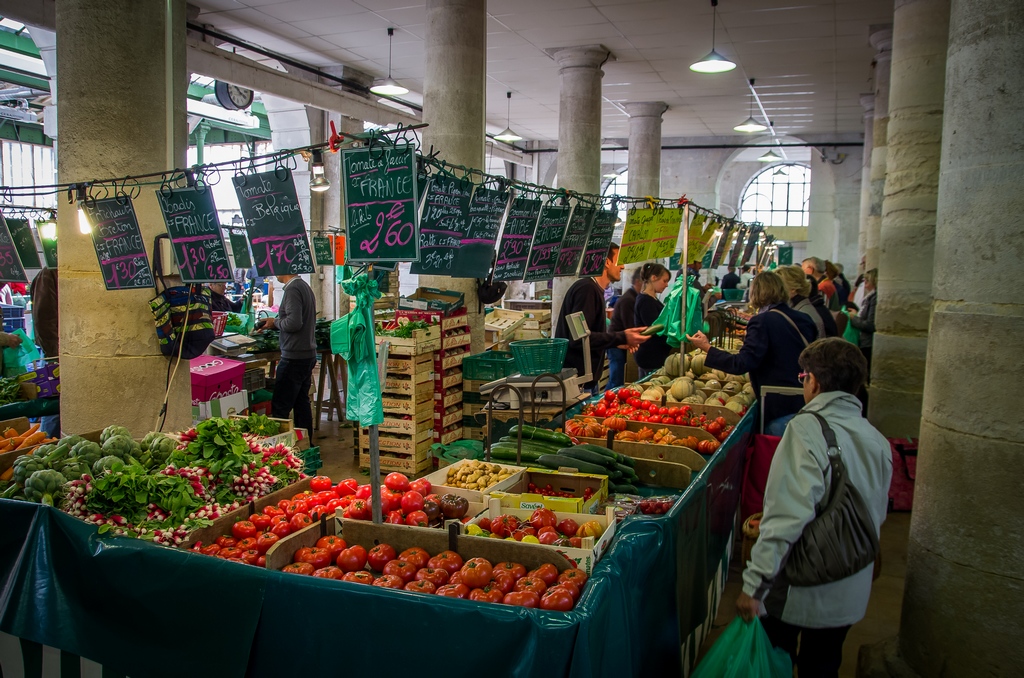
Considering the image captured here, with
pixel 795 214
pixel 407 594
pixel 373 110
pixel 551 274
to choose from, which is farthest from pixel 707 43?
pixel 795 214

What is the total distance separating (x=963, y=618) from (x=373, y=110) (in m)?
13.9

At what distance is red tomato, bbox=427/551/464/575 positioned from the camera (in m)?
2.95

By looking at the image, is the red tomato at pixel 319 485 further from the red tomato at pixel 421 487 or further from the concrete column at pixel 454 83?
the concrete column at pixel 454 83

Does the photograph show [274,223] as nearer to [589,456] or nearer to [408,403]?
[589,456]

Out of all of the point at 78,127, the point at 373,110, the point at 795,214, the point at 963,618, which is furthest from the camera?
the point at 795,214

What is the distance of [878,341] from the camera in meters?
6.61

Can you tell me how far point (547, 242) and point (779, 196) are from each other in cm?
2523

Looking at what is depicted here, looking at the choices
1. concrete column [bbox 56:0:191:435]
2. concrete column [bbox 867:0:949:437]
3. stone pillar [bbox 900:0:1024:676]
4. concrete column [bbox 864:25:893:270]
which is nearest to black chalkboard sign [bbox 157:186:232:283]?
concrete column [bbox 56:0:191:435]

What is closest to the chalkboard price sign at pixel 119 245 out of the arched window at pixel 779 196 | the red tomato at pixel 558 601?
the red tomato at pixel 558 601

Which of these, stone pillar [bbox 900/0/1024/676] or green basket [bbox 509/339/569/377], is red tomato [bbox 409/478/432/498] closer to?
green basket [bbox 509/339/569/377]

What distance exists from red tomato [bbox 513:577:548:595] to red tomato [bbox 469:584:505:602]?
71mm

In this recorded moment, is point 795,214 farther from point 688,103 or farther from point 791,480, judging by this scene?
point 791,480

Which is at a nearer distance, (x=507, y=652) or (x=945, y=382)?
(x=507, y=652)

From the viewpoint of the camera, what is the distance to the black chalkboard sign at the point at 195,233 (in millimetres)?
4422
